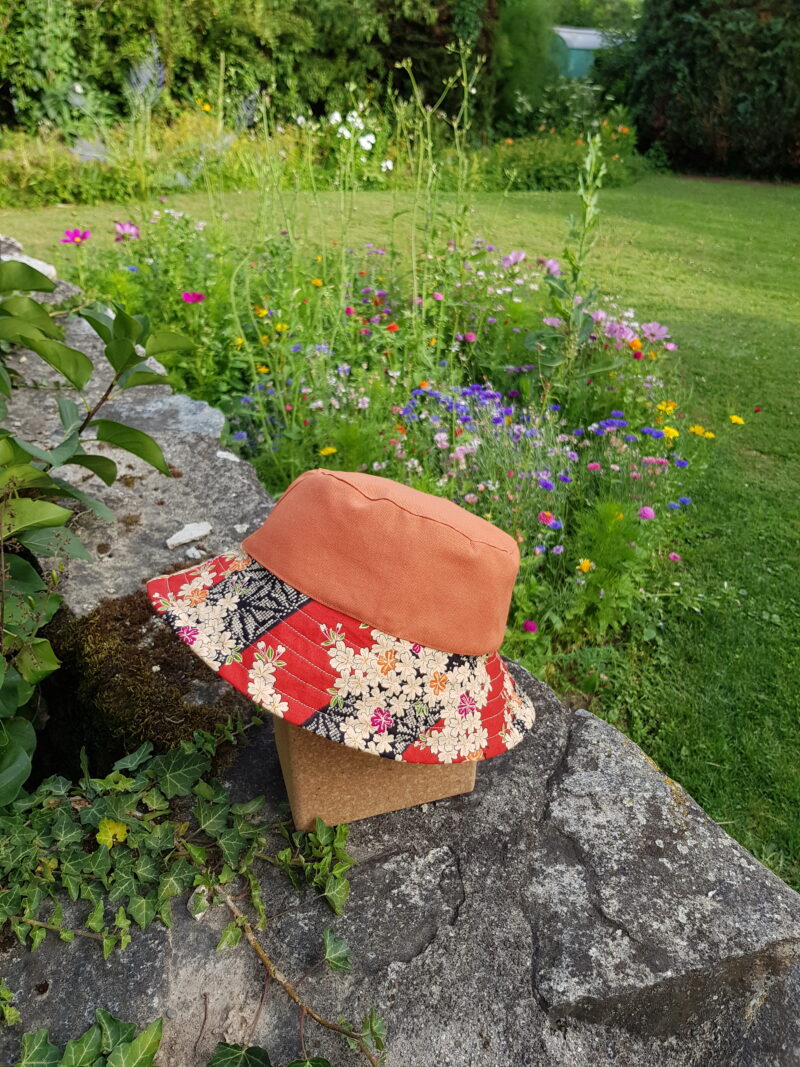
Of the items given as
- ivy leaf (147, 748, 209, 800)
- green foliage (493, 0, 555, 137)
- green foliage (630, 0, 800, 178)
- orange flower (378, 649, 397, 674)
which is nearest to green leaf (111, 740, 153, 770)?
ivy leaf (147, 748, 209, 800)

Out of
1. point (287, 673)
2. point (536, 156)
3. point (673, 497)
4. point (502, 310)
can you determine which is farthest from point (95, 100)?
point (287, 673)

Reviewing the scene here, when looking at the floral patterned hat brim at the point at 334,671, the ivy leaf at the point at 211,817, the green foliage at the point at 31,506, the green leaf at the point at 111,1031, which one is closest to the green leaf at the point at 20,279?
the green foliage at the point at 31,506

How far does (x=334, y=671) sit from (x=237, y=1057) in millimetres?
547

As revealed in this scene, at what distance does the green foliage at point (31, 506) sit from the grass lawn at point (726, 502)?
1661mm

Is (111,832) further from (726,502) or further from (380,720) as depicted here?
(726,502)

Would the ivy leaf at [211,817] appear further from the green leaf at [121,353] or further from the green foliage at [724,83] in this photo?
the green foliage at [724,83]

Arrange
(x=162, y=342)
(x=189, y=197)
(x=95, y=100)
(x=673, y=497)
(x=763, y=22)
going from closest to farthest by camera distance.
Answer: (x=162, y=342), (x=673, y=497), (x=189, y=197), (x=95, y=100), (x=763, y=22)

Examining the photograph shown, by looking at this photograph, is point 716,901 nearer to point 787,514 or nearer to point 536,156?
point 787,514

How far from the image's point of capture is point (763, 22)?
10875 millimetres

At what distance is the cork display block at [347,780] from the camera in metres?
1.33

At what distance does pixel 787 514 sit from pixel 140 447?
2779 millimetres

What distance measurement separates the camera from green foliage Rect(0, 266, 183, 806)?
4.87 feet

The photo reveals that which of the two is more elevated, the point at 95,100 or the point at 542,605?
the point at 95,100

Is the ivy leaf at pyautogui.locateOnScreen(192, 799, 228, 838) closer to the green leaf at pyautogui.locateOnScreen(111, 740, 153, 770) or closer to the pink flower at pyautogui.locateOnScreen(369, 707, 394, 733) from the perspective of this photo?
the green leaf at pyautogui.locateOnScreen(111, 740, 153, 770)
